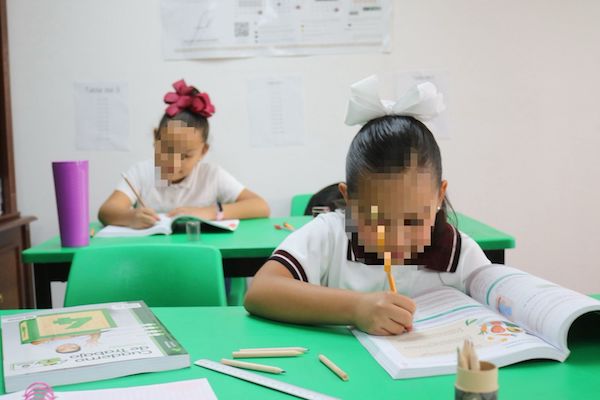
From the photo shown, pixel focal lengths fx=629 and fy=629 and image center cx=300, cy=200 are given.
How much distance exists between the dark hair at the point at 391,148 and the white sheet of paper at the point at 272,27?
6.88 feet

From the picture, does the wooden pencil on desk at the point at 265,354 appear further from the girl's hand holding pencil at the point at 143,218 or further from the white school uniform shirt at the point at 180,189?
the white school uniform shirt at the point at 180,189

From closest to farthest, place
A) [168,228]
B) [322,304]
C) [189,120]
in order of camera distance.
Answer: [322,304]
[168,228]
[189,120]

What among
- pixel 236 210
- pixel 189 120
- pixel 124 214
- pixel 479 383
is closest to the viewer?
pixel 479 383

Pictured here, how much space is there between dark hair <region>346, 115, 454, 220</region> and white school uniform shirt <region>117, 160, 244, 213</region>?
166cm

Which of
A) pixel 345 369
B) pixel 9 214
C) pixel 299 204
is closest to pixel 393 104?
pixel 345 369

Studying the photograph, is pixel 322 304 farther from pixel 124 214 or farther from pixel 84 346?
pixel 124 214

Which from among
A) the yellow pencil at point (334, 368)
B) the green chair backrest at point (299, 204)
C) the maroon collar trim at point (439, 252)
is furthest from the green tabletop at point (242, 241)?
the yellow pencil at point (334, 368)

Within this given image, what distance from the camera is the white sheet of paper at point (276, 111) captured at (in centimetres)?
323

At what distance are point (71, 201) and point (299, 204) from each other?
1.22m

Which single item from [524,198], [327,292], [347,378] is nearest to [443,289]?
[327,292]

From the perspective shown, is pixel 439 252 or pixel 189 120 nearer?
pixel 439 252

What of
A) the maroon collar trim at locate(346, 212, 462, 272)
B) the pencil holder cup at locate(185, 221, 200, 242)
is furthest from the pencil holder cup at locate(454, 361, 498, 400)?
the pencil holder cup at locate(185, 221, 200, 242)

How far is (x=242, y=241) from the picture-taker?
2.06 meters

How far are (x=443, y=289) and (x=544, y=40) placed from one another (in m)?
2.44
